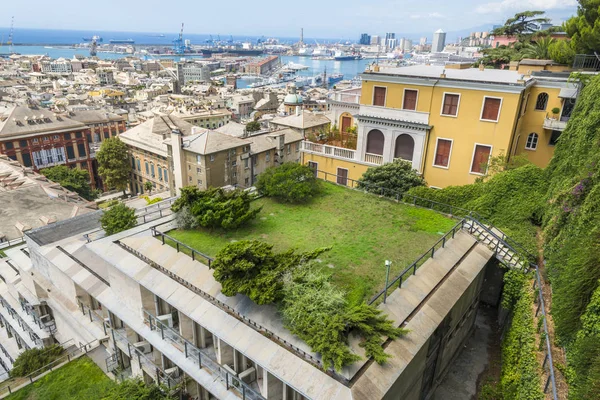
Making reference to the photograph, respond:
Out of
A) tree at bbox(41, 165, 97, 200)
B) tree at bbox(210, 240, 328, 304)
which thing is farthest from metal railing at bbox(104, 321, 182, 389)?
tree at bbox(41, 165, 97, 200)

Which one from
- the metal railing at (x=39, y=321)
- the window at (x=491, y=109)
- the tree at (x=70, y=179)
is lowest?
the tree at (x=70, y=179)

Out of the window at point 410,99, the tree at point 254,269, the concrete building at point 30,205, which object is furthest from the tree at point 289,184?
the concrete building at point 30,205

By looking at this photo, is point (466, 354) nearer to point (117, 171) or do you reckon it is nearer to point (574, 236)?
point (574, 236)

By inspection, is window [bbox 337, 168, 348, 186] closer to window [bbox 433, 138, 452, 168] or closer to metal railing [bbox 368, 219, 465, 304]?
window [bbox 433, 138, 452, 168]

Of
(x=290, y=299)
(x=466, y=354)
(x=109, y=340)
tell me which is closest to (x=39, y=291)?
(x=109, y=340)

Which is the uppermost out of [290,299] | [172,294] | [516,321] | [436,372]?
[290,299]

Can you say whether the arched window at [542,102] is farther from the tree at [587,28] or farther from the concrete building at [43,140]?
the concrete building at [43,140]

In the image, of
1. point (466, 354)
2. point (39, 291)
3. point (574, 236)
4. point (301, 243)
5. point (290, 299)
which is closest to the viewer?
point (290, 299)
